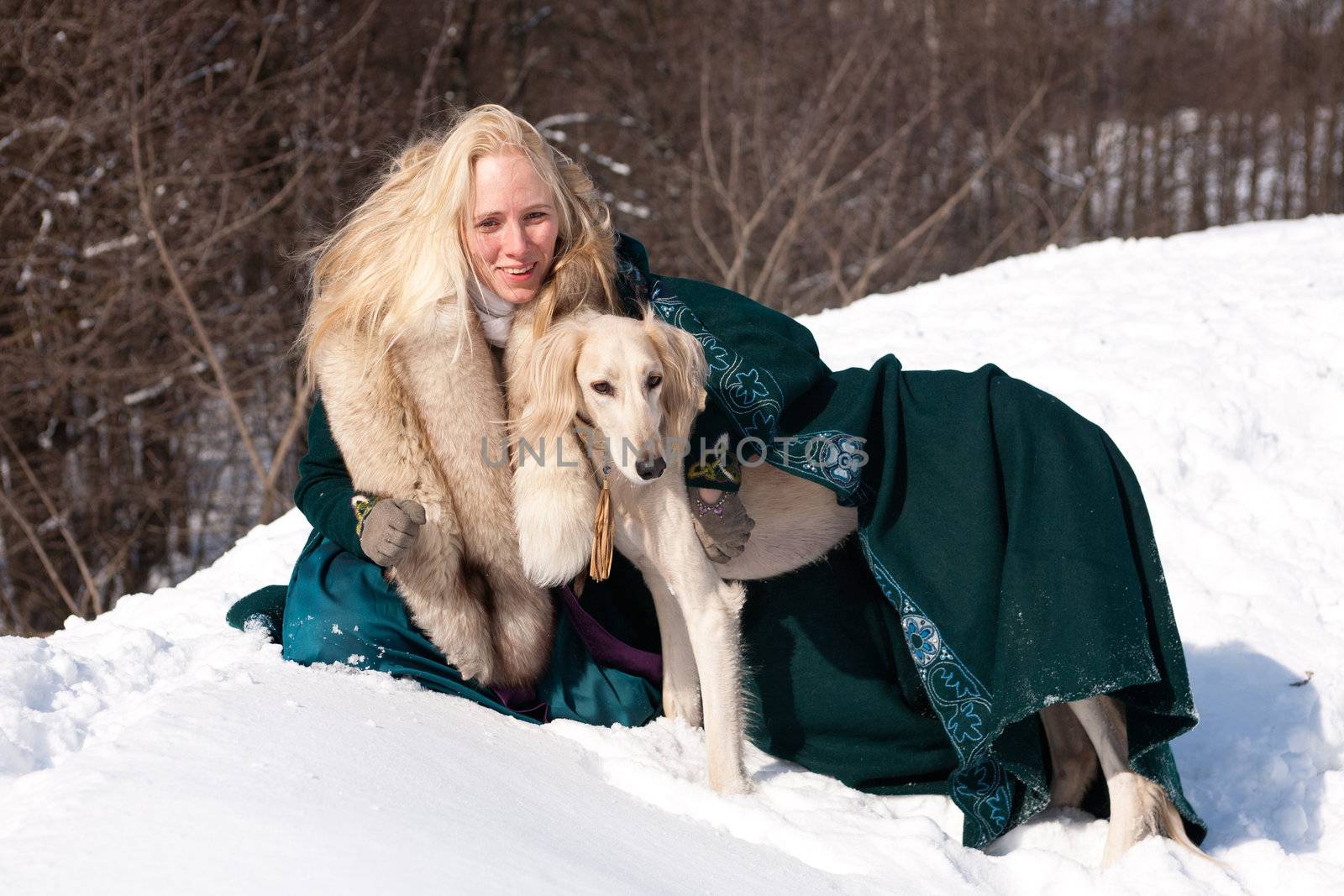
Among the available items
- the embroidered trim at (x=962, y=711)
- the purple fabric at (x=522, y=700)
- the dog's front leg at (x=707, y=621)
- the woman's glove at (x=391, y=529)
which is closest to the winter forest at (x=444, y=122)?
the woman's glove at (x=391, y=529)

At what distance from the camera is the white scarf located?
10.4ft

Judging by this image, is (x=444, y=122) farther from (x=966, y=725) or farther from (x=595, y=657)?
(x=966, y=725)

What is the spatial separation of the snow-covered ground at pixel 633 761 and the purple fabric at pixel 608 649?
0.24m

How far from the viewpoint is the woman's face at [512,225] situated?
3102mm

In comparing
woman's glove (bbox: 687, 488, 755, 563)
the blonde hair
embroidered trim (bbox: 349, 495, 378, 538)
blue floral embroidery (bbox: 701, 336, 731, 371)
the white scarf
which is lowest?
woman's glove (bbox: 687, 488, 755, 563)

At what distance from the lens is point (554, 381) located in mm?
2848

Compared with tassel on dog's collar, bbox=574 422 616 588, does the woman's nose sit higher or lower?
higher

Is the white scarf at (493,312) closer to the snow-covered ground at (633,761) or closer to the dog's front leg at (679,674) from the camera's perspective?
the dog's front leg at (679,674)

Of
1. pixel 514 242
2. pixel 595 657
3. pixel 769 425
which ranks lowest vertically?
pixel 595 657

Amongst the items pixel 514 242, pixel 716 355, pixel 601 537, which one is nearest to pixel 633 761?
pixel 601 537

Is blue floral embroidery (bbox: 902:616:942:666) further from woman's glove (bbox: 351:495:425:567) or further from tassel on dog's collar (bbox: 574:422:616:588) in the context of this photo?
woman's glove (bbox: 351:495:425:567)

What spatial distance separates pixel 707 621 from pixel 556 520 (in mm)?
511

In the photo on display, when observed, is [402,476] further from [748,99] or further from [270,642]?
[748,99]

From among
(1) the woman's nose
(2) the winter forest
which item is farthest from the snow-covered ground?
(2) the winter forest
